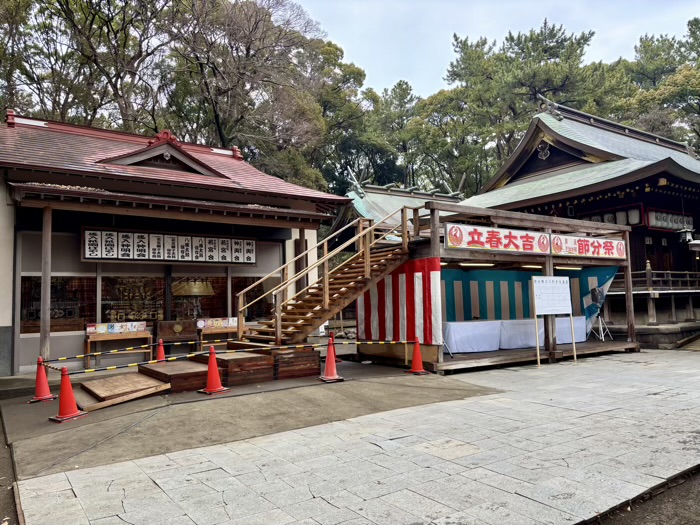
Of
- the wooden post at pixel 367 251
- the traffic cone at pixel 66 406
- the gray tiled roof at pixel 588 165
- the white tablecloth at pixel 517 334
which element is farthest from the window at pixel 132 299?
the gray tiled roof at pixel 588 165

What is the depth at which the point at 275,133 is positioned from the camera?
25.1m

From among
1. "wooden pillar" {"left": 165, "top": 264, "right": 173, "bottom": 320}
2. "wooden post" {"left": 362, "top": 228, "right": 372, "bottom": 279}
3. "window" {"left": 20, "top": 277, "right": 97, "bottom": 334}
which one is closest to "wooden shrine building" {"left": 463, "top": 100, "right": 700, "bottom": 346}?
"wooden post" {"left": 362, "top": 228, "right": 372, "bottom": 279}

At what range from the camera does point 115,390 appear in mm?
7531

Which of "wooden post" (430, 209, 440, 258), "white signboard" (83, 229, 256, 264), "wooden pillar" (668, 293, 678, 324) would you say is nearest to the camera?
"wooden post" (430, 209, 440, 258)

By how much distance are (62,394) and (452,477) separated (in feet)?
18.6

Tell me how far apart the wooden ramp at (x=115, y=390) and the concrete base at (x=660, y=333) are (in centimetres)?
1490

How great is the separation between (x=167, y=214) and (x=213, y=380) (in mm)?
5648

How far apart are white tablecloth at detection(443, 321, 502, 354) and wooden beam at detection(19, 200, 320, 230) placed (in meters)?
5.14

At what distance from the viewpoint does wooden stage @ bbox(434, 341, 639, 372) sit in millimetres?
10328

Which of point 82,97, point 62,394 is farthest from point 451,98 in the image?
point 62,394

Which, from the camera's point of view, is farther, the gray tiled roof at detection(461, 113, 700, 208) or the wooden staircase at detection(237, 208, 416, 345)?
the gray tiled roof at detection(461, 113, 700, 208)

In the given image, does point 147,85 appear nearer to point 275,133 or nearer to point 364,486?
point 275,133

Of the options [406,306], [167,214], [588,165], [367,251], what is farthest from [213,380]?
[588,165]

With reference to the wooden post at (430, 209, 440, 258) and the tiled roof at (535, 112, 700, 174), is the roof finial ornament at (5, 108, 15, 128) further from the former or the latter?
the tiled roof at (535, 112, 700, 174)
